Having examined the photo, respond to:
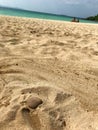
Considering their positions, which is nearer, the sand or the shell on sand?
the sand

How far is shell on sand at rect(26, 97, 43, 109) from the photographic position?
2.05m

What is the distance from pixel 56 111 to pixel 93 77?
1099 millimetres

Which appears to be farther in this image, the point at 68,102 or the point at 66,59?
the point at 66,59

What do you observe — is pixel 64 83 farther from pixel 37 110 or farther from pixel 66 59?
pixel 66 59

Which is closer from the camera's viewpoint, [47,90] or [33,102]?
[33,102]

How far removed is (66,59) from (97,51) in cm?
98

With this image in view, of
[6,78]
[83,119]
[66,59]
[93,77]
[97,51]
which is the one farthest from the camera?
[97,51]

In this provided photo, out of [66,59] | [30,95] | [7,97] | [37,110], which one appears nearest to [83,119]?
[37,110]

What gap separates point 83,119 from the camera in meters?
1.93

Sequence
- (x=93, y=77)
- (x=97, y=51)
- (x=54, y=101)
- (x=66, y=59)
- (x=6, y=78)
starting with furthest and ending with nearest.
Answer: (x=97, y=51), (x=66, y=59), (x=93, y=77), (x=6, y=78), (x=54, y=101)

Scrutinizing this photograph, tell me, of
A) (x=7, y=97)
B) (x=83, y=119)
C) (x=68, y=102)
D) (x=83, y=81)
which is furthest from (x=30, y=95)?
(x=83, y=81)

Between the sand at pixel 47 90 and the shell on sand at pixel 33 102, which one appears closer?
the sand at pixel 47 90

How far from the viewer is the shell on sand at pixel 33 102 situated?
205cm

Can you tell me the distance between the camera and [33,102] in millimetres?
2094
